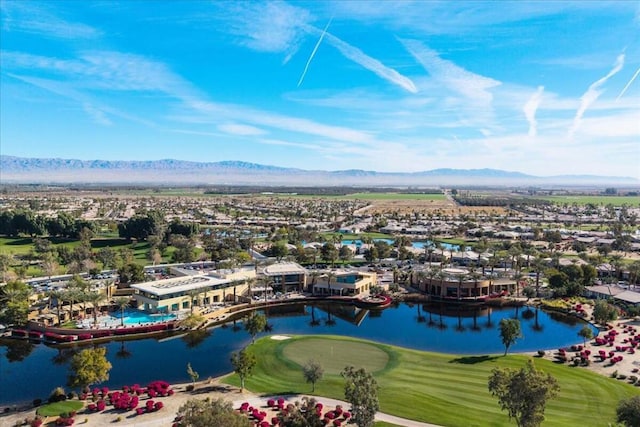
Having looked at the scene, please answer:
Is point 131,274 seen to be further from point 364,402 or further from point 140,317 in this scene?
point 364,402

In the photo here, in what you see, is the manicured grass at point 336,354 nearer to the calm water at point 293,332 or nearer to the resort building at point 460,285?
the calm water at point 293,332

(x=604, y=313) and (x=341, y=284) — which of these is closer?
(x=604, y=313)

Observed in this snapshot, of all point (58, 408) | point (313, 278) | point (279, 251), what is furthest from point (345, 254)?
point (58, 408)

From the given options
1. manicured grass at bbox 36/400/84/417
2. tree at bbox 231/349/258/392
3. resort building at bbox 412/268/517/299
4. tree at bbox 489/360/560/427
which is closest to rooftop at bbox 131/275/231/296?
manicured grass at bbox 36/400/84/417

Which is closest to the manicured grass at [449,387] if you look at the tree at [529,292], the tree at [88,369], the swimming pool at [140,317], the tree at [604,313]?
the tree at [88,369]

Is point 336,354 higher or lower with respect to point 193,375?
lower

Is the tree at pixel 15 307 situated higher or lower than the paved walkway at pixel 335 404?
higher
